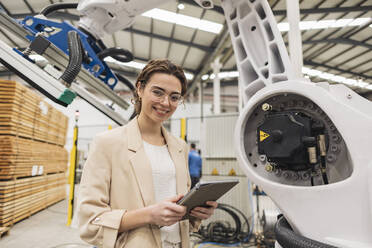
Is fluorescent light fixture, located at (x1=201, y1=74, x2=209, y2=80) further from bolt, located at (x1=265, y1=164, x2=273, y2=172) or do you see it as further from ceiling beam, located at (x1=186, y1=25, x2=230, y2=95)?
bolt, located at (x1=265, y1=164, x2=273, y2=172)

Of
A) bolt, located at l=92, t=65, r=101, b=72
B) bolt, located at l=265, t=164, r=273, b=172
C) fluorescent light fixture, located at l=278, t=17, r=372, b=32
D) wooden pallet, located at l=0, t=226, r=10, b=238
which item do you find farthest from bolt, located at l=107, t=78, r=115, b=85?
wooden pallet, located at l=0, t=226, r=10, b=238

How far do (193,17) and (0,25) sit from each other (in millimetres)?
6177

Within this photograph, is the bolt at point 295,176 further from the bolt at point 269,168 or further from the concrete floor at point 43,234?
the concrete floor at point 43,234

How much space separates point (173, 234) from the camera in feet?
3.98

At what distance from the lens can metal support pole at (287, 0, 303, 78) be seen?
244 cm

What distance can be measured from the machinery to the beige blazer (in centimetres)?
58

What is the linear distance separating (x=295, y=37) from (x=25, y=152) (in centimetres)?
538

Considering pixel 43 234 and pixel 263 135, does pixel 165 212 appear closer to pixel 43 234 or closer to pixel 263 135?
pixel 263 135

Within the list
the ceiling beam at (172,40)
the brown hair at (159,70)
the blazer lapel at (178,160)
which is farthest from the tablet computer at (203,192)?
the ceiling beam at (172,40)

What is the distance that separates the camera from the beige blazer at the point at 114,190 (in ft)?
3.35

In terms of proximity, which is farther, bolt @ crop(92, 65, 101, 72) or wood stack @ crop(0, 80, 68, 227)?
wood stack @ crop(0, 80, 68, 227)

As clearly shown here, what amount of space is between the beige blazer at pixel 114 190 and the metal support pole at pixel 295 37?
6.75 feet

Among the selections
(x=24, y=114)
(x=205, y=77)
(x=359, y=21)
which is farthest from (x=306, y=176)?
(x=205, y=77)

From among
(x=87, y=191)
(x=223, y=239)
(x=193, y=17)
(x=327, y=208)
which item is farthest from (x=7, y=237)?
(x=193, y=17)
